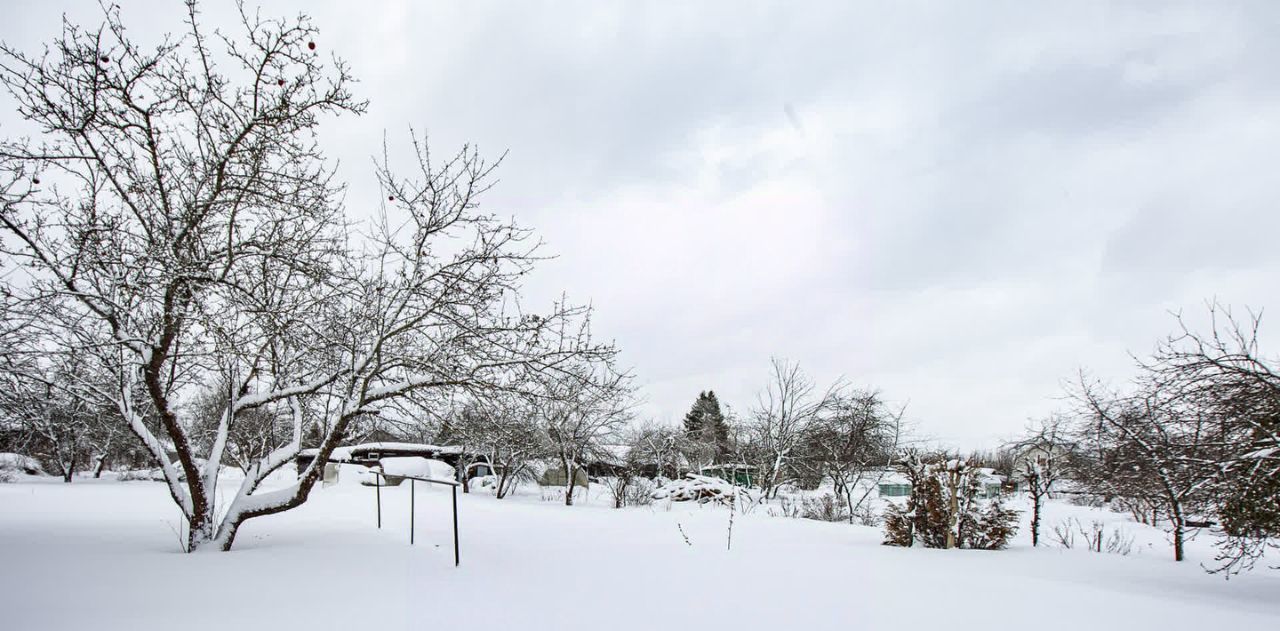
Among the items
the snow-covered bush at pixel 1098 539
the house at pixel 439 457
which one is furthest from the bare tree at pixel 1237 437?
the house at pixel 439 457

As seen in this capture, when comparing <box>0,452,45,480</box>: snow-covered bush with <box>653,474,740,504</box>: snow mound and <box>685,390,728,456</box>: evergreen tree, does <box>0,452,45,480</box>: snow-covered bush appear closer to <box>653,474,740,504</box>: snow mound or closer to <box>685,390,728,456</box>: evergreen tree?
<box>653,474,740,504</box>: snow mound

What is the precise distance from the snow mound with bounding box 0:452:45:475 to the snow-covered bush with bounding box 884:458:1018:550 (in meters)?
30.0

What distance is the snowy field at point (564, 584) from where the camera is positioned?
4992 millimetres

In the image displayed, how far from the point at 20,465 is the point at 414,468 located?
53.0 ft

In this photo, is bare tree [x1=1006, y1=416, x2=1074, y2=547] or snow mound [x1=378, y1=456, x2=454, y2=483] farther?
snow mound [x1=378, y1=456, x2=454, y2=483]

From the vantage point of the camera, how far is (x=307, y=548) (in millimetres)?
7719

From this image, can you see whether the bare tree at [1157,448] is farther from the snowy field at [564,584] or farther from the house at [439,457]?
the house at [439,457]

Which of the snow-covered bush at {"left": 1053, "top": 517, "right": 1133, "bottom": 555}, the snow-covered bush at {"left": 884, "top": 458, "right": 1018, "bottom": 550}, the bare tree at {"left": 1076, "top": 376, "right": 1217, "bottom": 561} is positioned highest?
the bare tree at {"left": 1076, "top": 376, "right": 1217, "bottom": 561}

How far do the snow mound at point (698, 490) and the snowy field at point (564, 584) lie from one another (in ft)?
30.2

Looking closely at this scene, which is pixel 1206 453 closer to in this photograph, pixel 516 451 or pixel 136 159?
pixel 136 159

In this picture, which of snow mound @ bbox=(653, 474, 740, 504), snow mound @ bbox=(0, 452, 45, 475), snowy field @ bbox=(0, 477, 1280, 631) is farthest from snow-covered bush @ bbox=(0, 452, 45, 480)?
snow mound @ bbox=(653, 474, 740, 504)

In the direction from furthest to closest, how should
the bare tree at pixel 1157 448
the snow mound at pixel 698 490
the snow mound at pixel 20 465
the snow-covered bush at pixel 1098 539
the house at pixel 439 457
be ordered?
the snow mound at pixel 20 465, the house at pixel 439 457, the snow mound at pixel 698 490, the snow-covered bush at pixel 1098 539, the bare tree at pixel 1157 448

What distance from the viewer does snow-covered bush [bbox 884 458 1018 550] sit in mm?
11195

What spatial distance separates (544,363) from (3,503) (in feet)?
44.8
